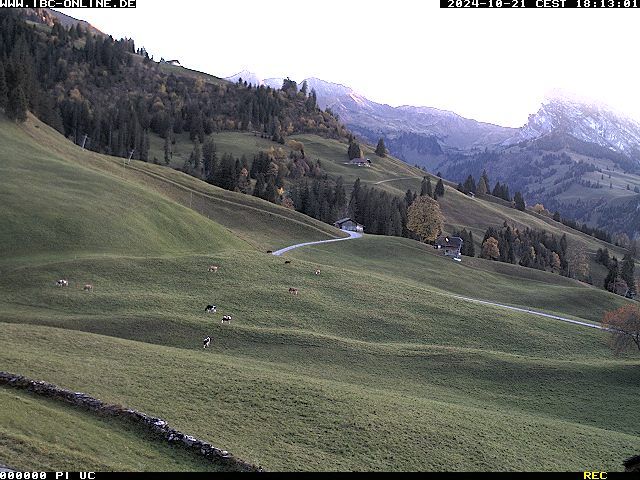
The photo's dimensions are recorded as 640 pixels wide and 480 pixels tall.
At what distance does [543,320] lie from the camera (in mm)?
71188

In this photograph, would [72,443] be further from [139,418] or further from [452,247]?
[452,247]

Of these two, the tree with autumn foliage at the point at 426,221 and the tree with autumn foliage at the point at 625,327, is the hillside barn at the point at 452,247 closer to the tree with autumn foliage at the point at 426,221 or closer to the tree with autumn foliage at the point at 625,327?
the tree with autumn foliage at the point at 426,221

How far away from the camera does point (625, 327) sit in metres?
57.7

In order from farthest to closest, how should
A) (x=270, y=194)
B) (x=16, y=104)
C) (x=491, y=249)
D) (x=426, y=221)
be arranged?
(x=491, y=249) < (x=270, y=194) < (x=426, y=221) < (x=16, y=104)

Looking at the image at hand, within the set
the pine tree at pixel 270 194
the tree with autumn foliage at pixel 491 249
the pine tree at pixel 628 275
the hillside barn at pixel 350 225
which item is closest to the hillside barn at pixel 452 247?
the hillside barn at pixel 350 225

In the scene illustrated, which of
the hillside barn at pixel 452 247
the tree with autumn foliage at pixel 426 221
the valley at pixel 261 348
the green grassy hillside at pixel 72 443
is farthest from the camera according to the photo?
the tree with autumn foliage at pixel 426 221

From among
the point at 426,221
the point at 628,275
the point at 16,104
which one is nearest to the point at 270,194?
the point at 426,221

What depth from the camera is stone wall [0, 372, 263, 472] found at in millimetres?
23562

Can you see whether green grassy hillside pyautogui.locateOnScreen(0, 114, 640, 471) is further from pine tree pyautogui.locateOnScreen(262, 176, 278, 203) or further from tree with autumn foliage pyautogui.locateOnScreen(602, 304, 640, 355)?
pine tree pyautogui.locateOnScreen(262, 176, 278, 203)

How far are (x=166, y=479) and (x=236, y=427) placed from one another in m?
6.57

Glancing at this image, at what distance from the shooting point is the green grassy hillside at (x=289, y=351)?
94.4 feet

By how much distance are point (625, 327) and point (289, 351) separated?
37265 millimetres

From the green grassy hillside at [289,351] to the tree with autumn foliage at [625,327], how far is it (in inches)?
117

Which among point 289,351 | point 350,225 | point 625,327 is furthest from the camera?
point 350,225
